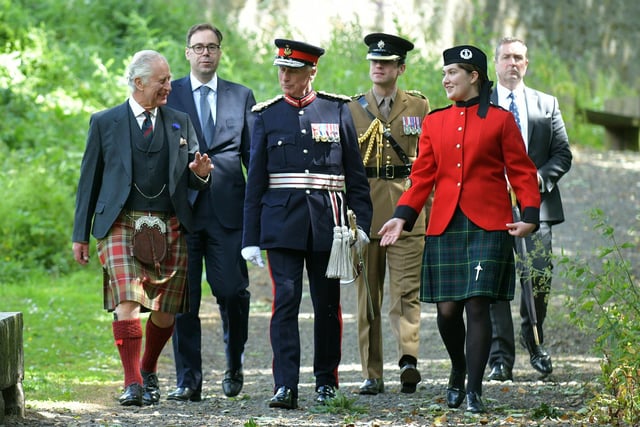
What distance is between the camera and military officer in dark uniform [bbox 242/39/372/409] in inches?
269

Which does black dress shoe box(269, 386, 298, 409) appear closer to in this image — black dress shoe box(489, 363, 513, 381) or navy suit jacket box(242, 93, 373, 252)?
navy suit jacket box(242, 93, 373, 252)

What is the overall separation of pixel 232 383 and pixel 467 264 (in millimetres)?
1910

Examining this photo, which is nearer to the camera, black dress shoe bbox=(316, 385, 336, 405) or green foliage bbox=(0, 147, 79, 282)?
black dress shoe bbox=(316, 385, 336, 405)

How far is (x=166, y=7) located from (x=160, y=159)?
1449 centimetres

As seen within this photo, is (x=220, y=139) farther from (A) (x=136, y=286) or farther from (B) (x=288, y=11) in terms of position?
(B) (x=288, y=11)

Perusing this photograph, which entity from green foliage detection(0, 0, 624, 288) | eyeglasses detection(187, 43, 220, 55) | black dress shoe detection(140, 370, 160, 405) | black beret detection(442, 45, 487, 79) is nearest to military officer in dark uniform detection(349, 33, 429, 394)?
eyeglasses detection(187, 43, 220, 55)

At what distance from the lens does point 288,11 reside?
21703 mm

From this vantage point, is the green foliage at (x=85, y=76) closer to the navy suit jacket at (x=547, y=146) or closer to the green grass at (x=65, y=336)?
the green grass at (x=65, y=336)

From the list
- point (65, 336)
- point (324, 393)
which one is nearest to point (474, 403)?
point (324, 393)

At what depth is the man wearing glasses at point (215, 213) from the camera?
7.52 meters

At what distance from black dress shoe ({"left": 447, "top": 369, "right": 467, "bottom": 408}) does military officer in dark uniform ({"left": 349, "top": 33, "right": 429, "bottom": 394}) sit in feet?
3.36

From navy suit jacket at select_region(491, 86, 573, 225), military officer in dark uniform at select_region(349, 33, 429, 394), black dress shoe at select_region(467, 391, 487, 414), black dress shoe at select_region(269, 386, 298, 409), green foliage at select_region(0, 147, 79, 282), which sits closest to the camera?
black dress shoe at select_region(467, 391, 487, 414)

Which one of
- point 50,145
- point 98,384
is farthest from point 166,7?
point 98,384

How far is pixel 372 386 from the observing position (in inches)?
299
